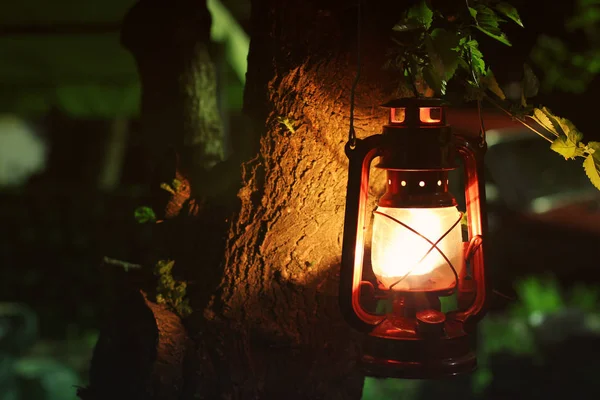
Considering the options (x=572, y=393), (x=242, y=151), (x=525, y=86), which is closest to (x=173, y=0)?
(x=242, y=151)

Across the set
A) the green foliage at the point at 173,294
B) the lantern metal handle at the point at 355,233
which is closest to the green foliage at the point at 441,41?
the lantern metal handle at the point at 355,233

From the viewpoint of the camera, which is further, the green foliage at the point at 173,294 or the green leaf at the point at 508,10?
the green foliage at the point at 173,294

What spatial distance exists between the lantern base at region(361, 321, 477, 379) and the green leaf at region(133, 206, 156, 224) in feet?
3.91

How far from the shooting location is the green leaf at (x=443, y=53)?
2109 millimetres

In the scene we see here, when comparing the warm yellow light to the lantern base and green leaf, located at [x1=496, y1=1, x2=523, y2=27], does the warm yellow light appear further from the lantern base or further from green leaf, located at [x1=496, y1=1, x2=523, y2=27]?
green leaf, located at [x1=496, y1=1, x2=523, y2=27]

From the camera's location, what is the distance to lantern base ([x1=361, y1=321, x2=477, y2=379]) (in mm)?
2148

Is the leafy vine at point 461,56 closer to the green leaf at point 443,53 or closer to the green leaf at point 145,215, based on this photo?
the green leaf at point 443,53

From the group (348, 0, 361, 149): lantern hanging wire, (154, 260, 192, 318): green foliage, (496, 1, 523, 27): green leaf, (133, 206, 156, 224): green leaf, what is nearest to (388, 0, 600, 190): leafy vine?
(496, 1, 523, 27): green leaf

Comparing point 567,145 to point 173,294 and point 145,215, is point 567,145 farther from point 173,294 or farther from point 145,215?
point 145,215

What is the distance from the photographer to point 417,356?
216cm

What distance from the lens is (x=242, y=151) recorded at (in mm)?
2742

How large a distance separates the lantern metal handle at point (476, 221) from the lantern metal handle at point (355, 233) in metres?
0.29

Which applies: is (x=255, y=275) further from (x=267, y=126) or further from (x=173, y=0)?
(x=173, y=0)

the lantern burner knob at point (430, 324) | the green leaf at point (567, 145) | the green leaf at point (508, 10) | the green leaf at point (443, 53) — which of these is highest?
the green leaf at point (508, 10)
